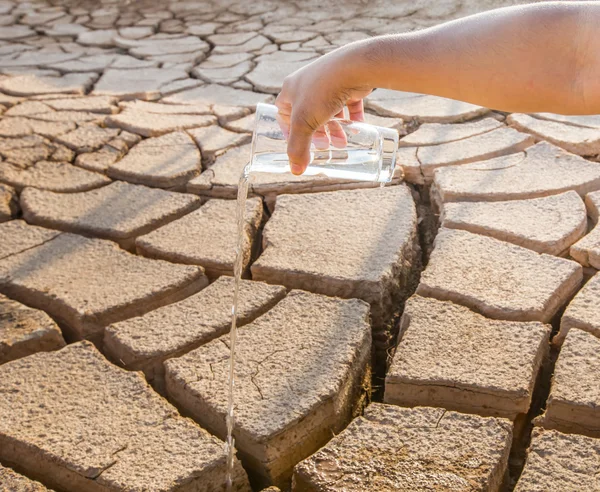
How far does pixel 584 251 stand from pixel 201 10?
11.5 ft

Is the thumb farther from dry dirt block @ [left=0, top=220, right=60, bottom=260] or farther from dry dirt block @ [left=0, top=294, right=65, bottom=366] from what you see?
dry dirt block @ [left=0, top=220, right=60, bottom=260]

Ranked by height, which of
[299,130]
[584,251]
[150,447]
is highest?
[299,130]

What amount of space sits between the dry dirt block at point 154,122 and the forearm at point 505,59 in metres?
1.73

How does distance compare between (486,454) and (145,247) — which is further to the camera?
(145,247)

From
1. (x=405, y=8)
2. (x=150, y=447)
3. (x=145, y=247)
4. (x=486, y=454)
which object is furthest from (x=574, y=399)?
(x=405, y=8)

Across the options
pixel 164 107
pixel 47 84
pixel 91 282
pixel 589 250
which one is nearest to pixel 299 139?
pixel 91 282

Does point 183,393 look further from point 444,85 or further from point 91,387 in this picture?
point 444,85

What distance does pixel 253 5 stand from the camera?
4844 mm

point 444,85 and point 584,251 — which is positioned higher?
point 444,85

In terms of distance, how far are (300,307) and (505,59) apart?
80 centimetres

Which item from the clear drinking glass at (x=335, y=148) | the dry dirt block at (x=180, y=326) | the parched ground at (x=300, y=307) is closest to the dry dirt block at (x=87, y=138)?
the parched ground at (x=300, y=307)

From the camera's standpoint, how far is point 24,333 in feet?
5.61

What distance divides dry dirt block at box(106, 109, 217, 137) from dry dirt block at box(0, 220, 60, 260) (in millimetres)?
739

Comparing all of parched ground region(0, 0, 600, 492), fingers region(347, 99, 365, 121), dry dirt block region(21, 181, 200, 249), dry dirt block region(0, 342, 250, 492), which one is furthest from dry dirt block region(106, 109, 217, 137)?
fingers region(347, 99, 365, 121)
